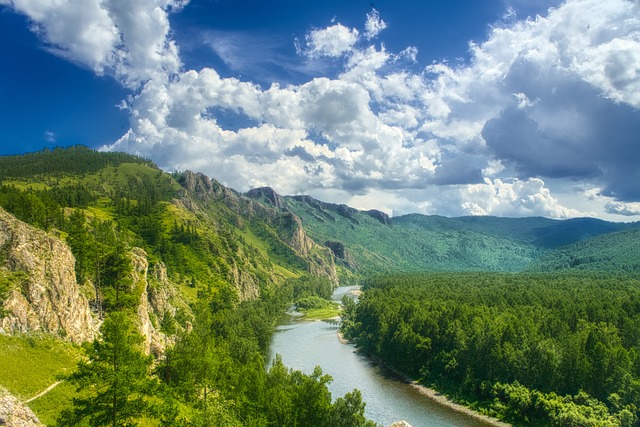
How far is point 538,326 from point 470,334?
16817 millimetres

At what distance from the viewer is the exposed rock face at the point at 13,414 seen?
1973 centimetres

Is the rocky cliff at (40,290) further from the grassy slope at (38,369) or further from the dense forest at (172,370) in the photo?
the grassy slope at (38,369)

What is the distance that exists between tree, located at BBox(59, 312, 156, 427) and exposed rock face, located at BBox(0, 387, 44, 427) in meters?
3.94

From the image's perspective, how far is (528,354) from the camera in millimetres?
86000

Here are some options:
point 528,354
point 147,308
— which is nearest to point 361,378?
point 528,354

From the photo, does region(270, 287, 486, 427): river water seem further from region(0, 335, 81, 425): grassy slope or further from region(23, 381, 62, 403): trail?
region(23, 381, 62, 403): trail

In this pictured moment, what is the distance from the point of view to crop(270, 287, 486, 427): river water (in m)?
76.4

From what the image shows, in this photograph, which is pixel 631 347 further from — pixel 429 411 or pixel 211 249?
pixel 211 249

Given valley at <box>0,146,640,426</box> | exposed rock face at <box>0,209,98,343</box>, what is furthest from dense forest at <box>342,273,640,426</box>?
exposed rock face at <box>0,209,98,343</box>

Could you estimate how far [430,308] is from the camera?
130m

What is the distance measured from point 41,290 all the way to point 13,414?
35365 millimetres

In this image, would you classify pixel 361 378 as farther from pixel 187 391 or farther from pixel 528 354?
pixel 187 391

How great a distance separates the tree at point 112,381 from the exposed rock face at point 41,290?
23843 mm

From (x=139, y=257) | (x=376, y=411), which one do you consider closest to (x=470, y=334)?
(x=376, y=411)
